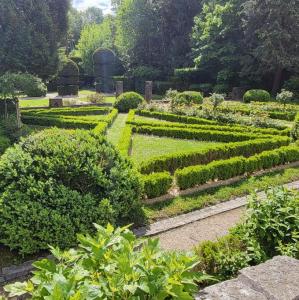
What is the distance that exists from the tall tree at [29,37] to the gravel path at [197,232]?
1555 cm

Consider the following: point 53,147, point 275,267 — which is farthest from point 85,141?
point 275,267

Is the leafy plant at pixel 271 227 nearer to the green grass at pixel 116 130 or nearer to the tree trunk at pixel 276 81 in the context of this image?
the green grass at pixel 116 130

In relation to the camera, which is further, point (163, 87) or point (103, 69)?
point (103, 69)

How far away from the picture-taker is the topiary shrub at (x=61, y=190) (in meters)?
4.50

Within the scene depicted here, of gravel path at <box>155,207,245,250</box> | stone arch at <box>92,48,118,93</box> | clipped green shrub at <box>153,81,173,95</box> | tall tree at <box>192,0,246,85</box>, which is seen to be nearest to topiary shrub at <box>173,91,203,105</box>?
tall tree at <box>192,0,246,85</box>

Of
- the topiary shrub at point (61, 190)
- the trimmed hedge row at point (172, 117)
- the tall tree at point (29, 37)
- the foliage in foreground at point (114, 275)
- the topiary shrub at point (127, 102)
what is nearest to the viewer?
the foliage in foreground at point (114, 275)

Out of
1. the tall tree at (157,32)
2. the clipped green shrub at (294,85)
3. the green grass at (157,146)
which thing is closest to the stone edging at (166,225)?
the green grass at (157,146)

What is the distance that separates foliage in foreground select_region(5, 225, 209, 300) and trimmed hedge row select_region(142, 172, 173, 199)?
157 inches

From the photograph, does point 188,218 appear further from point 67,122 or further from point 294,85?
point 294,85

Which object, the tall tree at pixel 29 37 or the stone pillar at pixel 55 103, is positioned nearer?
the tall tree at pixel 29 37

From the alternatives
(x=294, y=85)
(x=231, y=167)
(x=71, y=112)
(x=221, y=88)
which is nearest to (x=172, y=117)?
(x=71, y=112)

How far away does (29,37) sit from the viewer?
706 inches

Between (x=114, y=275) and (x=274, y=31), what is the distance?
25.2 m

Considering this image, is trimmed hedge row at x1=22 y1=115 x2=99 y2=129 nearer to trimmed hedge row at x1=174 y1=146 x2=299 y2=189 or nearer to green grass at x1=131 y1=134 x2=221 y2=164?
green grass at x1=131 y1=134 x2=221 y2=164
